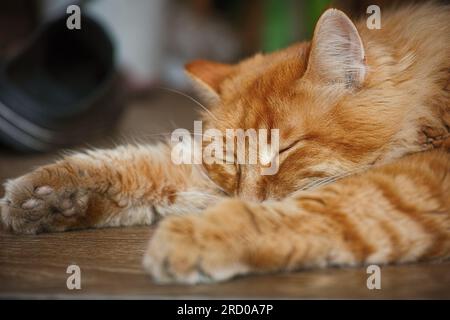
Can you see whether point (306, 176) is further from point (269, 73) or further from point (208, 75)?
point (208, 75)

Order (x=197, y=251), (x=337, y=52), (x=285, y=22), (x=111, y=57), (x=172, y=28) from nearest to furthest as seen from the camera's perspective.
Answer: (x=197, y=251) < (x=337, y=52) < (x=111, y=57) < (x=285, y=22) < (x=172, y=28)

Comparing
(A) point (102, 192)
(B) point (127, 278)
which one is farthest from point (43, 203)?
(B) point (127, 278)

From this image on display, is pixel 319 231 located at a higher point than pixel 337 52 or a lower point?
lower

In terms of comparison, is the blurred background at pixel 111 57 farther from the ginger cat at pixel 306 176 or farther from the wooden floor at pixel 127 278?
the wooden floor at pixel 127 278

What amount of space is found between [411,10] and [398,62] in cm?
25

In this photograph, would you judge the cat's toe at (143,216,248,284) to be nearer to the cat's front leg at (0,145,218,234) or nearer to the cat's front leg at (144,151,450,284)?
the cat's front leg at (144,151,450,284)

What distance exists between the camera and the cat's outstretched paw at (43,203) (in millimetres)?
1342

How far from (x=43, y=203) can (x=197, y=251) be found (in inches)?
21.1

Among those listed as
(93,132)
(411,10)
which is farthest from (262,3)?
(411,10)

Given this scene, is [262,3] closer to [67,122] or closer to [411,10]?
[67,122]

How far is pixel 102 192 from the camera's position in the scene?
4.70 ft

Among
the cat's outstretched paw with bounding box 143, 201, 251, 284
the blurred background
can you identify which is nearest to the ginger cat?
the cat's outstretched paw with bounding box 143, 201, 251, 284

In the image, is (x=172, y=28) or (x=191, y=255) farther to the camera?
(x=172, y=28)
